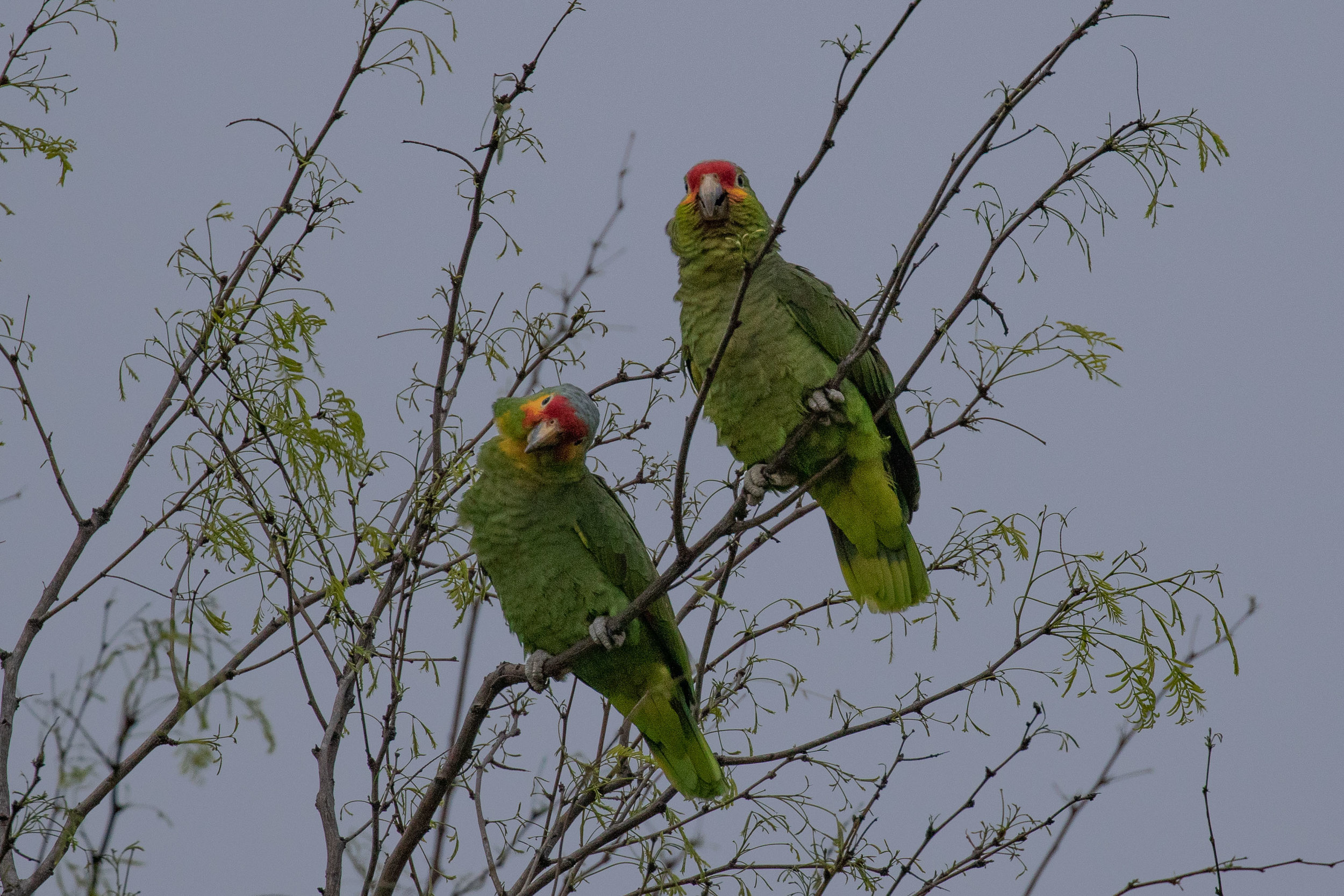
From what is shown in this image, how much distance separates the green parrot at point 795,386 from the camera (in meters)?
3.78

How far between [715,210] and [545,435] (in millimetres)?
1047

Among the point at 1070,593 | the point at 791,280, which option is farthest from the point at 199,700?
the point at 791,280

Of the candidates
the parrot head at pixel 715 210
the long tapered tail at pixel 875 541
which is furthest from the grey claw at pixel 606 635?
the parrot head at pixel 715 210

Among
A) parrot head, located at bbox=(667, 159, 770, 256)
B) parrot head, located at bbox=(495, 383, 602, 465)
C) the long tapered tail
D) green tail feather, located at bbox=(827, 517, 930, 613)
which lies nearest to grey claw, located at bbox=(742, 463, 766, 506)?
the long tapered tail

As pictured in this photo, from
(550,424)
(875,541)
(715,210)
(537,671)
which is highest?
(715,210)

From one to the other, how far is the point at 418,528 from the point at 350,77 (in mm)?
1252

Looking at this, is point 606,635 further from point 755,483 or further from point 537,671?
point 755,483

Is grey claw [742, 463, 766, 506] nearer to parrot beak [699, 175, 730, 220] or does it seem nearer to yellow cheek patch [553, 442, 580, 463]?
yellow cheek patch [553, 442, 580, 463]

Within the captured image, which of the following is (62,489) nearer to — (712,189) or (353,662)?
(353,662)

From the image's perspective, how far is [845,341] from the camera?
3.89m

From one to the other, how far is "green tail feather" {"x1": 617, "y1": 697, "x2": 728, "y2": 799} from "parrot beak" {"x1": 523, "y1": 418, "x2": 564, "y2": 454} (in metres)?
0.91

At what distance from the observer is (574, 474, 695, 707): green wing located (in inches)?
144

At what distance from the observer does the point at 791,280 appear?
3.91 metres

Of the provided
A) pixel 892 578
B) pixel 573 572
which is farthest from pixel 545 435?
pixel 892 578
